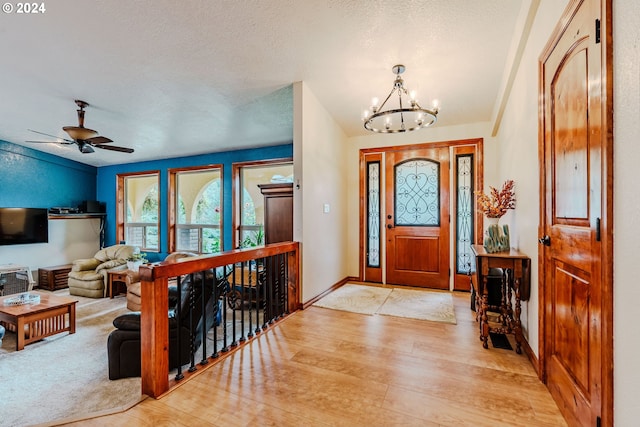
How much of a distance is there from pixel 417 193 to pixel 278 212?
2.30 metres

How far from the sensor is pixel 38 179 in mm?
6094

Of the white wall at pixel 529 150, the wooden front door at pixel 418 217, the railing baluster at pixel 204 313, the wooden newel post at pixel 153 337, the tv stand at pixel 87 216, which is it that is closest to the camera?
the wooden newel post at pixel 153 337

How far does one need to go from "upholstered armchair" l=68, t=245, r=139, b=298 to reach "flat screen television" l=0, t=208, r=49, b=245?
1302 millimetres

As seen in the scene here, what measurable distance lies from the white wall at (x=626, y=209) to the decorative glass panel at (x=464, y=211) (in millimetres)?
3474

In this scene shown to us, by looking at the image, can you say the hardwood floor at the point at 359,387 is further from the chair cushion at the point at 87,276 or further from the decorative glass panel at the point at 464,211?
the chair cushion at the point at 87,276

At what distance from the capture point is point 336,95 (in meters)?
3.61

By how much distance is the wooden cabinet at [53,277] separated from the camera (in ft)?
18.8

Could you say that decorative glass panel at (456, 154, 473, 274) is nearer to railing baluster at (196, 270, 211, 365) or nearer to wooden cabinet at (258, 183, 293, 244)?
wooden cabinet at (258, 183, 293, 244)

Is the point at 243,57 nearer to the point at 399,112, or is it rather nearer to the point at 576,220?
the point at 399,112

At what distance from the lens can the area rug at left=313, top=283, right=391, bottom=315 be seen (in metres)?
3.44

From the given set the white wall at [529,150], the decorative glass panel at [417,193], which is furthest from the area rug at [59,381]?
the decorative glass panel at [417,193]

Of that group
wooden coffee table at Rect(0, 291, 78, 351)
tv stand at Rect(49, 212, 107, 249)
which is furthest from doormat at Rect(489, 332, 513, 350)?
tv stand at Rect(49, 212, 107, 249)

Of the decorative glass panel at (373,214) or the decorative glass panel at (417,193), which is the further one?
the decorative glass panel at (373,214)

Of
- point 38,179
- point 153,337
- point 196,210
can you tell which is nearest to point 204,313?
point 153,337
